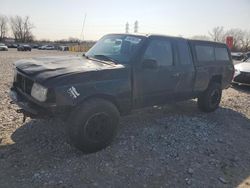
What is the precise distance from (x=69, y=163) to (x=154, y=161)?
129cm

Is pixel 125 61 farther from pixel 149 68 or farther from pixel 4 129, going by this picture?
pixel 4 129

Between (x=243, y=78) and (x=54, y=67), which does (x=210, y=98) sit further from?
(x=243, y=78)

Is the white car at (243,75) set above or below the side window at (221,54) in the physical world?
below

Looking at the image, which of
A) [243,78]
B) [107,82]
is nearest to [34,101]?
[107,82]

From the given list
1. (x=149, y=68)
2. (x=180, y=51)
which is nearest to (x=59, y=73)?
(x=149, y=68)

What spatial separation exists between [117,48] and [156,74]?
0.88m

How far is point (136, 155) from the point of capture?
4445mm

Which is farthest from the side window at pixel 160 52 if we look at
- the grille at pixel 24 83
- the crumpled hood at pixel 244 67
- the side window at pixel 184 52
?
the crumpled hood at pixel 244 67

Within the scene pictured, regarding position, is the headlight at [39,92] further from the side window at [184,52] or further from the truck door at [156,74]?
the side window at [184,52]

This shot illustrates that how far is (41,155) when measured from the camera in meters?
4.21

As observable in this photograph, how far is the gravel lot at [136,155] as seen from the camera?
3738mm

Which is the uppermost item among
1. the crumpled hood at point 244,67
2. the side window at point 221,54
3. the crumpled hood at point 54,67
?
the side window at point 221,54

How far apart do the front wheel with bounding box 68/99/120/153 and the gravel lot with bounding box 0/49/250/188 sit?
185mm

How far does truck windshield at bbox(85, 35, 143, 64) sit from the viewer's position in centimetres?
493
